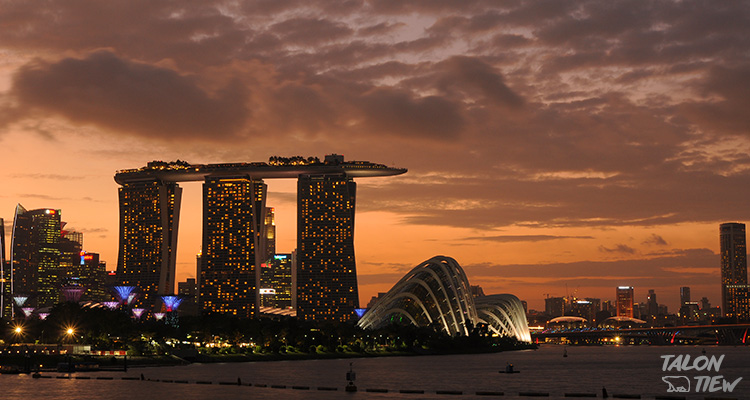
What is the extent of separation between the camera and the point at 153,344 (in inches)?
7741

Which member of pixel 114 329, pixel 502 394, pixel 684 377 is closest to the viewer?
pixel 502 394

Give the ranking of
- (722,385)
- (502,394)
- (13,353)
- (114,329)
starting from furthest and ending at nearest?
(114,329) → (13,353) → (722,385) → (502,394)

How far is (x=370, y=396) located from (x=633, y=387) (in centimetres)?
3591

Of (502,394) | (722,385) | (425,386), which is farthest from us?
(722,385)

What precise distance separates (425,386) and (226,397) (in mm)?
29103

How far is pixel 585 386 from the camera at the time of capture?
117188mm

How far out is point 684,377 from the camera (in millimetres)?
140625

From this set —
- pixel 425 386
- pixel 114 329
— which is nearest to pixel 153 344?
pixel 114 329

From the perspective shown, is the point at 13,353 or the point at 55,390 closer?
the point at 55,390

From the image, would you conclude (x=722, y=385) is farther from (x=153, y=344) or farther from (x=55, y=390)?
(x=153, y=344)

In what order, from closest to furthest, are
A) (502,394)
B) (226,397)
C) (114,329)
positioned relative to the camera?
(226,397), (502,394), (114,329)

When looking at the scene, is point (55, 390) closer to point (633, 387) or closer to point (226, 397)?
point (226, 397)

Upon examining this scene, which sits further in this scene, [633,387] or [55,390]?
[633,387]

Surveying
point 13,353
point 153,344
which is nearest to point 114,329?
point 153,344
